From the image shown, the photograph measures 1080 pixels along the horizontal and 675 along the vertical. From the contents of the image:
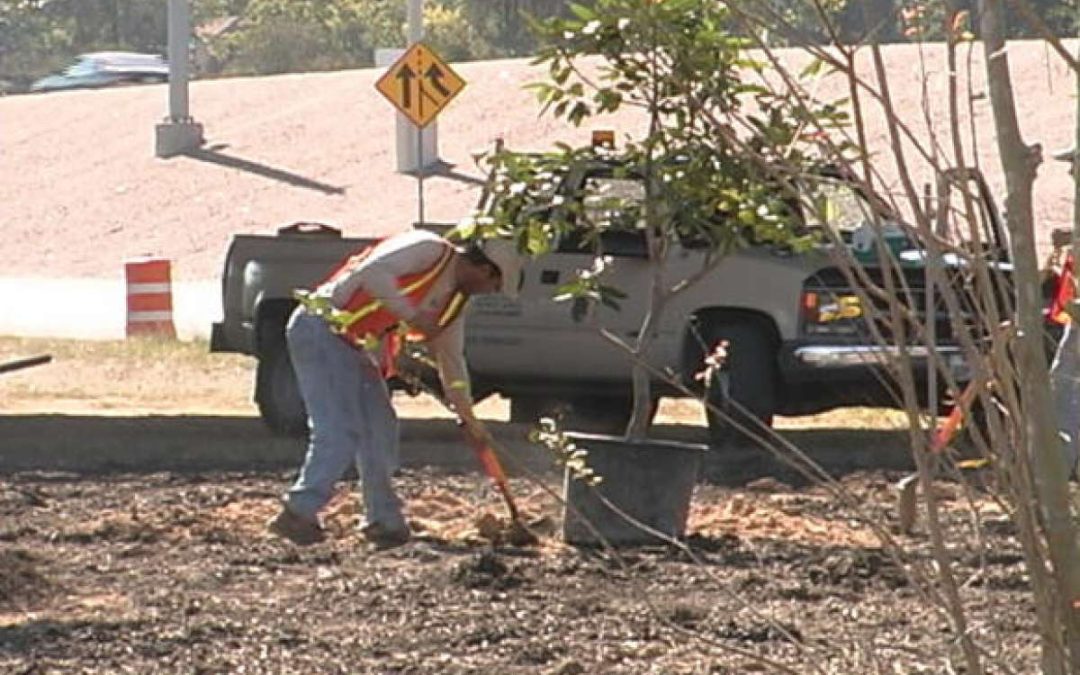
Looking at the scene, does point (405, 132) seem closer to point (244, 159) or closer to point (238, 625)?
point (244, 159)

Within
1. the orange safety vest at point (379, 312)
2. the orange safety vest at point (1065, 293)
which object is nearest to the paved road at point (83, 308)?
the orange safety vest at point (379, 312)

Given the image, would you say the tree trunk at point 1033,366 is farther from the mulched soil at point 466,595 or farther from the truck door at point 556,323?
the truck door at point 556,323

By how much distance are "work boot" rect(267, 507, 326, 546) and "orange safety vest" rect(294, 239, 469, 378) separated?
85cm

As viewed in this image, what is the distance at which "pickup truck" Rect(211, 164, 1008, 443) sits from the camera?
16469mm

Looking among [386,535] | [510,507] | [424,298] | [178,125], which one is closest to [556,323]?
[510,507]

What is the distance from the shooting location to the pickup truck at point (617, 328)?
16469mm

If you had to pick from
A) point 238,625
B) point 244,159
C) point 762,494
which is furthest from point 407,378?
point 244,159

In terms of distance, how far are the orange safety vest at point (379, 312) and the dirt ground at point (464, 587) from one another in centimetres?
91

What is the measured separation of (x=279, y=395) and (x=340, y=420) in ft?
18.3

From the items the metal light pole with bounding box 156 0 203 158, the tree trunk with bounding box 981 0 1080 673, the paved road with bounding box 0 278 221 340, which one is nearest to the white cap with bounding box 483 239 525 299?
the tree trunk with bounding box 981 0 1080 673

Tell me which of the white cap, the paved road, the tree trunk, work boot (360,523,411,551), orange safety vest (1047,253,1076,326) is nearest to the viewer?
the tree trunk

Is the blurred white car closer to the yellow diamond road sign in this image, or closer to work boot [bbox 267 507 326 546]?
the yellow diamond road sign

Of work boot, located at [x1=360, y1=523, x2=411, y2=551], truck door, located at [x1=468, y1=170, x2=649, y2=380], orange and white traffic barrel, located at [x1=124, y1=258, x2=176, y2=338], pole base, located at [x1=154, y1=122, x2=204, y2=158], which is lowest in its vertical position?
orange and white traffic barrel, located at [x1=124, y1=258, x2=176, y2=338]

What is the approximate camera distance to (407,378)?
34.0ft
